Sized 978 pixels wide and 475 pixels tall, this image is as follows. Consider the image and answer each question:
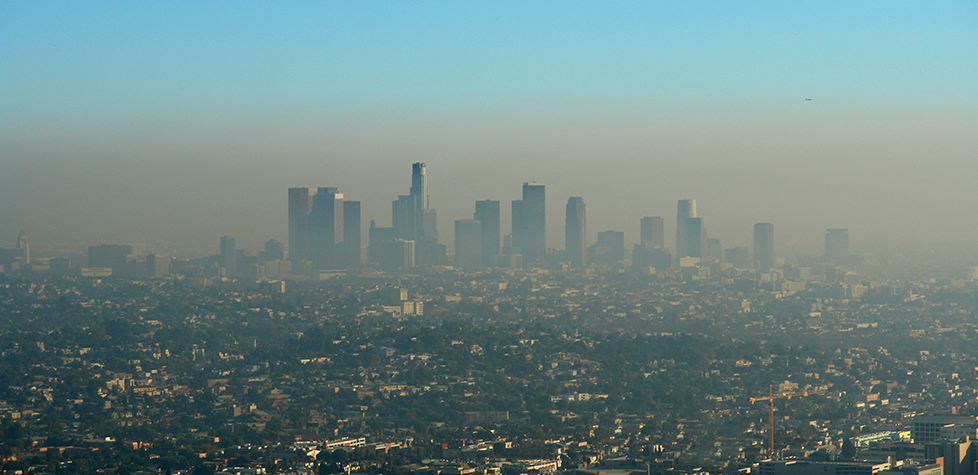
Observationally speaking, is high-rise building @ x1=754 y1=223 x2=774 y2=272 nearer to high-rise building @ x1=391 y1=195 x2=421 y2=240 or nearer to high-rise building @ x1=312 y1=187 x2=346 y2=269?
high-rise building @ x1=391 y1=195 x2=421 y2=240

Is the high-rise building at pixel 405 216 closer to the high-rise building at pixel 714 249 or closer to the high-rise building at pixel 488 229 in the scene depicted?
the high-rise building at pixel 488 229

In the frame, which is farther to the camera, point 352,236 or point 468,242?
point 468,242

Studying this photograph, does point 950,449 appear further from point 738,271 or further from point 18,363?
point 738,271

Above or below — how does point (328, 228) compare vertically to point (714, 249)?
above

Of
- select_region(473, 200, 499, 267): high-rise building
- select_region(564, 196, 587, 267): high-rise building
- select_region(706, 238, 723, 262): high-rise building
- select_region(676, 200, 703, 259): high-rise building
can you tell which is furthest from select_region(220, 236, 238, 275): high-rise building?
select_region(706, 238, 723, 262): high-rise building

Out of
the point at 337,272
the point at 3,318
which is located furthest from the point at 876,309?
the point at 3,318

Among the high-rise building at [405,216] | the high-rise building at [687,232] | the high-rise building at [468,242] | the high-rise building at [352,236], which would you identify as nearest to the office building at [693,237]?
the high-rise building at [687,232]

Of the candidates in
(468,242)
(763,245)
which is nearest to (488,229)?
(468,242)

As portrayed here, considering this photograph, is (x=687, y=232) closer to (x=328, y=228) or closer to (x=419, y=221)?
(x=419, y=221)
